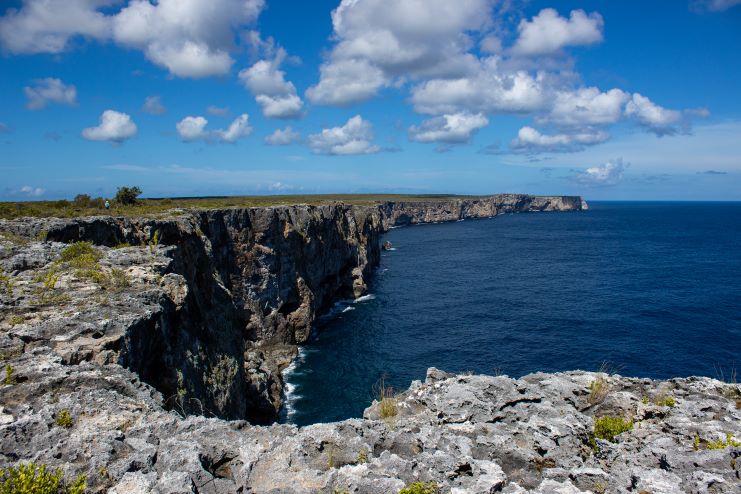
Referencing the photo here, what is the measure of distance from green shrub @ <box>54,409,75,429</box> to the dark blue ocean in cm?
3329

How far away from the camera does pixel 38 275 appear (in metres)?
19.0

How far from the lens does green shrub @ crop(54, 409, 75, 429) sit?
1049cm

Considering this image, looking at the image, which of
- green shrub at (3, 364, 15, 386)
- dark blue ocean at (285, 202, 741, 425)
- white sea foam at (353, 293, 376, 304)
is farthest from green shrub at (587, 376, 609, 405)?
white sea foam at (353, 293, 376, 304)

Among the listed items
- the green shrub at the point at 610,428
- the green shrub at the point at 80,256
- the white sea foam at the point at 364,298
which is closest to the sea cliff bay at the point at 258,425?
the green shrub at the point at 610,428

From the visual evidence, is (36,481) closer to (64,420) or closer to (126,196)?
(64,420)

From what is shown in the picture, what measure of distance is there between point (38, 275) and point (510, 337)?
55.4 metres

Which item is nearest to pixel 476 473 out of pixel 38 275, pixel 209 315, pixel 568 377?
pixel 568 377

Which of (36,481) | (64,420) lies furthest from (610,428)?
(64,420)

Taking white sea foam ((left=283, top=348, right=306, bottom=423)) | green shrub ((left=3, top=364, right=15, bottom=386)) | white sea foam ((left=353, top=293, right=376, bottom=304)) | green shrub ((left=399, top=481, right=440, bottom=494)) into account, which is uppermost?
green shrub ((left=3, top=364, right=15, bottom=386))

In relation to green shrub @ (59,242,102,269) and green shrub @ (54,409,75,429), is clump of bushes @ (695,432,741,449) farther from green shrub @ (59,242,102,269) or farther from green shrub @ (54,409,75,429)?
green shrub @ (59,242,102,269)

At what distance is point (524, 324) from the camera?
6600 centimetres

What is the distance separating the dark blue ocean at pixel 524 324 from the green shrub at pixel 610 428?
26703mm

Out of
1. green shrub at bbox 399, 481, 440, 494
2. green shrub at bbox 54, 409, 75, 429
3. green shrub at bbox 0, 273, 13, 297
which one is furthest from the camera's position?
green shrub at bbox 0, 273, 13, 297

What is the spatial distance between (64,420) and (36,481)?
106 inches
